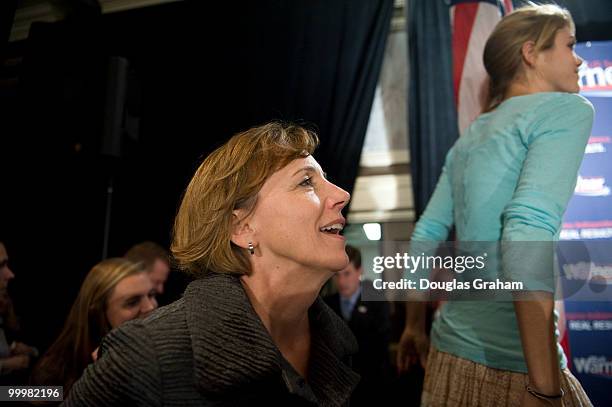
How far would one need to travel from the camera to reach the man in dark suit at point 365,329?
1.34 m

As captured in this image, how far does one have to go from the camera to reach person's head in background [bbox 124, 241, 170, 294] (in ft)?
6.46

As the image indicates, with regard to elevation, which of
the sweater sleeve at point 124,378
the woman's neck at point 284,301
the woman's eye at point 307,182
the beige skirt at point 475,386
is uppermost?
the woman's eye at point 307,182

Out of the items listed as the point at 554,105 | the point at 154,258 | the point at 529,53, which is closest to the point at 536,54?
the point at 529,53

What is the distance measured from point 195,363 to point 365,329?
2.26 feet

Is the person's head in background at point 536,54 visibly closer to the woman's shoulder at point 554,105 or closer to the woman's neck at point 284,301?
the woman's shoulder at point 554,105

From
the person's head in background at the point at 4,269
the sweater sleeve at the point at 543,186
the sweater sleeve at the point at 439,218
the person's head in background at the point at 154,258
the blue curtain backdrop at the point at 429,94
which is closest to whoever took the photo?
the sweater sleeve at the point at 543,186

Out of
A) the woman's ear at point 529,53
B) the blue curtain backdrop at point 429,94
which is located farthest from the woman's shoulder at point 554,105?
the blue curtain backdrop at point 429,94

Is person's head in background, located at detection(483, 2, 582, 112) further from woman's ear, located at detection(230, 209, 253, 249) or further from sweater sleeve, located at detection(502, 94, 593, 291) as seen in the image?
woman's ear, located at detection(230, 209, 253, 249)

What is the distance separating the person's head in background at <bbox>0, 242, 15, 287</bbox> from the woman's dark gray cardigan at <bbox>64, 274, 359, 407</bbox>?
2.48ft

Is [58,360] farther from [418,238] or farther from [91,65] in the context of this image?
[418,238]

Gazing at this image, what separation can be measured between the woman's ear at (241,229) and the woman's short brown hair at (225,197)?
1cm

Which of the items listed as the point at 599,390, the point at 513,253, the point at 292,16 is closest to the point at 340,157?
the point at 292,16

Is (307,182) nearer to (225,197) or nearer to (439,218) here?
(225,197)

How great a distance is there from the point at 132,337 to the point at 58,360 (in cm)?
80
